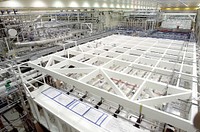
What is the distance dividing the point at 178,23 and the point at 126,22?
126 inches

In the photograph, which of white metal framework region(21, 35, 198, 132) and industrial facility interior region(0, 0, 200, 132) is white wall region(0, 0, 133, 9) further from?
white metal framework region(21, 35, 198, 132)

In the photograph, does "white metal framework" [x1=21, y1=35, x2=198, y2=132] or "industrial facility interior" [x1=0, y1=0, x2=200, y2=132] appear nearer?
"white metal framework" [x1=21, y1=35, x2=198, y2=132]

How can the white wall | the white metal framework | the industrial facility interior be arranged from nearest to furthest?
the white metal framework → the industrial facility interior → the white wall

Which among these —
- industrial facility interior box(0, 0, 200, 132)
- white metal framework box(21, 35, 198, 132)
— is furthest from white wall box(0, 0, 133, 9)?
white metal framework box(21, 35, 198, 132)

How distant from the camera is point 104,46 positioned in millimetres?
4289

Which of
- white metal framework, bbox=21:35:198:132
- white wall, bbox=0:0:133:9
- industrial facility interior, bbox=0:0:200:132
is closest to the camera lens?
white metal framework, bbox=21:35:198:132

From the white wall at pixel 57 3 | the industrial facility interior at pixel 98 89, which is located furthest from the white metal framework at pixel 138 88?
the white wall at pixel 57 3

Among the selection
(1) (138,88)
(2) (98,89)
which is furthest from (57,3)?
(1) (138,88)

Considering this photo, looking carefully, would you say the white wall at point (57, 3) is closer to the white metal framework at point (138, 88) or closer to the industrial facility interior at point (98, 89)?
the industrial facility interior at point (98, 89)

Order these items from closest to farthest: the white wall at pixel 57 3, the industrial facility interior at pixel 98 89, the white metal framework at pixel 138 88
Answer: the white metal framework at pixel 138 88 → the industrial facility interior at pixel 98 89 → the white wall at pixel 57 3

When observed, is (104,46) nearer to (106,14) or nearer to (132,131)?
(132,131)

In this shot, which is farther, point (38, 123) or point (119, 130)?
point (38, 123)

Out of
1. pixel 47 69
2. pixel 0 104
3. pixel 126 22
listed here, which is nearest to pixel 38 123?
pixel 0 104

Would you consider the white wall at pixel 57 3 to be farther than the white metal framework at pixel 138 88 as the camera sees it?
Yes
